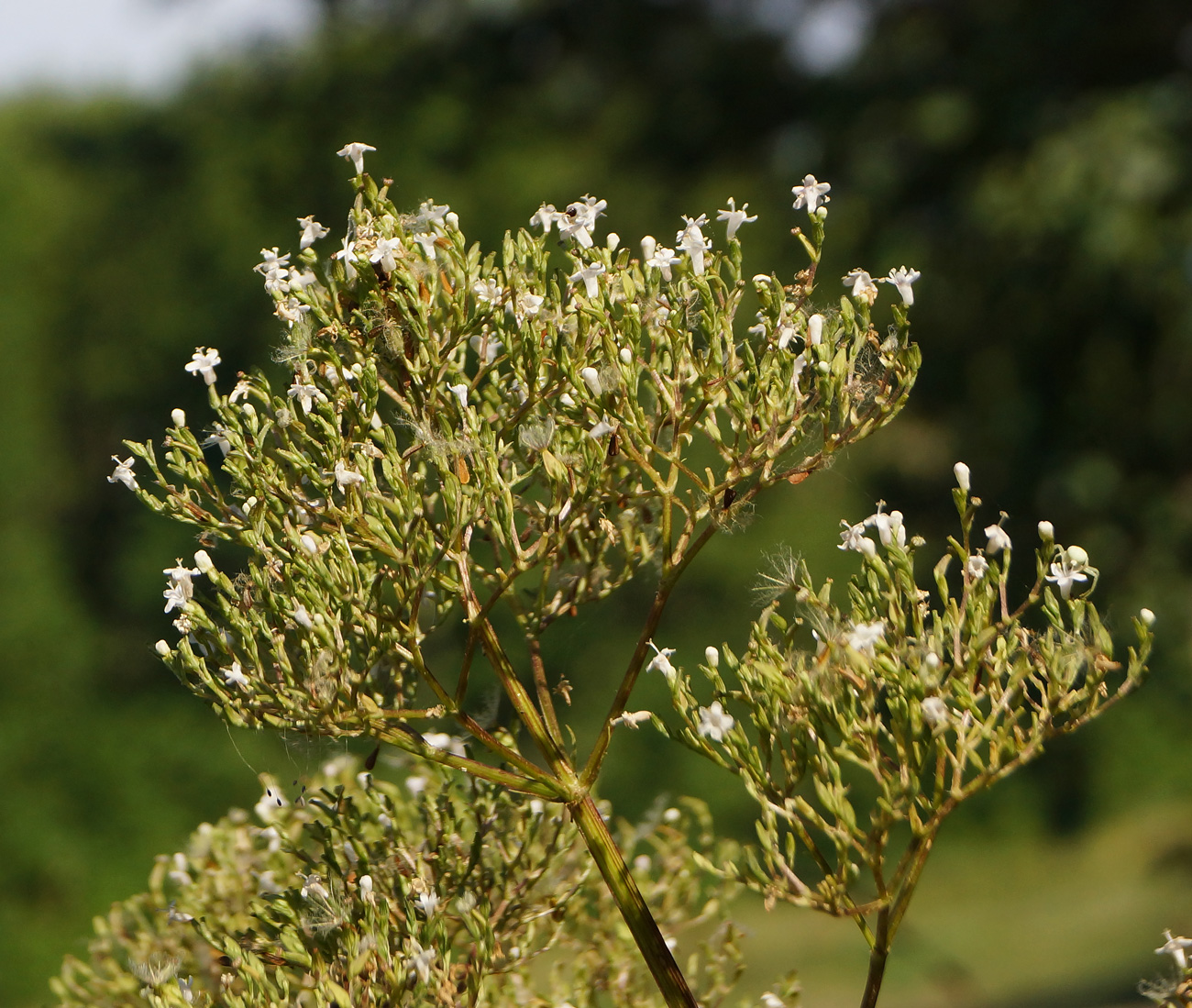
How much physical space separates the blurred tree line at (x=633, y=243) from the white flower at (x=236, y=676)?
9574 millimetres

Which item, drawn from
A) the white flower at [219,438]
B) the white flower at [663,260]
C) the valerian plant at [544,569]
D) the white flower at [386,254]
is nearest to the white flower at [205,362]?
the valerian plant at [544,569]

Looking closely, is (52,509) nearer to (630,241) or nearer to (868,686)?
(630,241)

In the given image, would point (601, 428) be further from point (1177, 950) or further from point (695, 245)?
point (1177, 950)

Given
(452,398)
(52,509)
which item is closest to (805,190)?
(452,398)

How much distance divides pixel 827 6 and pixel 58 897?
12318 mm

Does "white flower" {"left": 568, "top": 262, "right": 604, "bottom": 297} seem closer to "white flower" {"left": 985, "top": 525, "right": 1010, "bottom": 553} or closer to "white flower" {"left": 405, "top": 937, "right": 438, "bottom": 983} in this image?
"white flower" {"left": 985, "top": 525, "right": 1010, "bottom": 553}

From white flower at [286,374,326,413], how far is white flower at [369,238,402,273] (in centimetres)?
21

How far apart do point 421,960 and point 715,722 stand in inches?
23.5

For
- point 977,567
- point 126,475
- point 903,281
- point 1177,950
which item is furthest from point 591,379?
point 1177,950

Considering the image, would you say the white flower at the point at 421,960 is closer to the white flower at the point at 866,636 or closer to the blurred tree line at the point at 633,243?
the white flower at the point at 866,636

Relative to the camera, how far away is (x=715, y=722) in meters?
1.84

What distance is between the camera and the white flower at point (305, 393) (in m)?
2.02

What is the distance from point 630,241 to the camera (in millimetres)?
15828

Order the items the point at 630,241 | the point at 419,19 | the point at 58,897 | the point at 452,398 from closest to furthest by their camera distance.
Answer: the point at 452,398 < the point at 58,897 < the point at 630,241 < the point at 419,19
